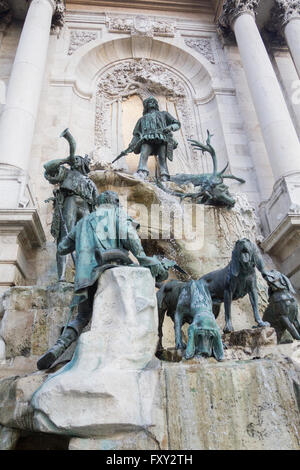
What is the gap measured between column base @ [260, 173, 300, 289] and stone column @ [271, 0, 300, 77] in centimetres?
480

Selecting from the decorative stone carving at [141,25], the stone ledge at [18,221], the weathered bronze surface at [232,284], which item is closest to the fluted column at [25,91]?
the stone ledge at [18,221]

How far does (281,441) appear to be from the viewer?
205 cm

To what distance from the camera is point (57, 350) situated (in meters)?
2.98

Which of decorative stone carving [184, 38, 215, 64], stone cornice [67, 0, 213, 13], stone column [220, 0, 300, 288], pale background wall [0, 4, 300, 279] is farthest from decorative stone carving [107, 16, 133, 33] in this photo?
stone column [220, 0, 300, 288]

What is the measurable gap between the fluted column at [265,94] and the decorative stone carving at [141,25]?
1904 millimetres

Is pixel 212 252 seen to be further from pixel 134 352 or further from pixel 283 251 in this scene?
pixel 134 352

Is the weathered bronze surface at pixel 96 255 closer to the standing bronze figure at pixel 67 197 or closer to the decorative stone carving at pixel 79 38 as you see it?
the standing bronze figure at pixel 67 197

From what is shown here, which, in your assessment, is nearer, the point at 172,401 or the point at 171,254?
the point at 172,401

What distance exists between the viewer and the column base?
20.3 ft

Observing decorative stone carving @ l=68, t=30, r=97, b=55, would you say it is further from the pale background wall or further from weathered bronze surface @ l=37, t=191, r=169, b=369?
weathered bronze surface @ l=37, t=191, r=169, b=369

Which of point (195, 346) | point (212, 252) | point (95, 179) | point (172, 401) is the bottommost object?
point (172, 401)

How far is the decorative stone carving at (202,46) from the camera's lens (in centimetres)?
Result: 1162
